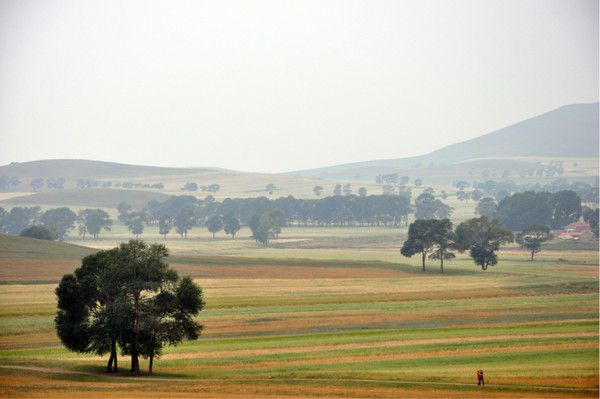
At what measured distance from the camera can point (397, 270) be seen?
162 meters

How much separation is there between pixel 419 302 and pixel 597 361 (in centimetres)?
4564

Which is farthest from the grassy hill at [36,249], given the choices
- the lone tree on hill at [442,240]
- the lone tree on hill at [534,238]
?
the lone tree on hill at [534,238]

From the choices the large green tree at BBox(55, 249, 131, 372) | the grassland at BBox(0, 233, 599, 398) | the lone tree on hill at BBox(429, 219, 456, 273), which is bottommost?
the grassland at BBox(0, 233, 599, 398)

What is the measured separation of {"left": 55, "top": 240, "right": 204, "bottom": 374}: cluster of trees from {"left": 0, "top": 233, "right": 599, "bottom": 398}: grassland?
6.98 ft

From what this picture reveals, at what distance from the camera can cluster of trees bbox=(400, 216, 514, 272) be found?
169500mm

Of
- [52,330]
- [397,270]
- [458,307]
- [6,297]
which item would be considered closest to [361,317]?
[458,307]

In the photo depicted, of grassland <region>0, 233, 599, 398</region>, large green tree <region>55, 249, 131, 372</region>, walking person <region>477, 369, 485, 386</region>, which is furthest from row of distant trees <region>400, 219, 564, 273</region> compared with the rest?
walking person <region>477, 369, 485, 386</region>

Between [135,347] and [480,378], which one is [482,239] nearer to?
[135,347]

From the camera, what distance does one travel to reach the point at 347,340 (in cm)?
8119

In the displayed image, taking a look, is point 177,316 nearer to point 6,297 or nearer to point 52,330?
point 52,330

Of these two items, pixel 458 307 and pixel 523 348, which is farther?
pixel 458 307

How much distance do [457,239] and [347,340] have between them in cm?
9453

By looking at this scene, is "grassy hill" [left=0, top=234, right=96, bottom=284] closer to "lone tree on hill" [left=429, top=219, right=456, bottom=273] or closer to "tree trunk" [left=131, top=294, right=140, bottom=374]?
"lone tree on hill" [left=429, top=219, right=456, bottom=273]

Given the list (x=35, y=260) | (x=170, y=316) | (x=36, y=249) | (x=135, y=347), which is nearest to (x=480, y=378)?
(x=170, y=316)
